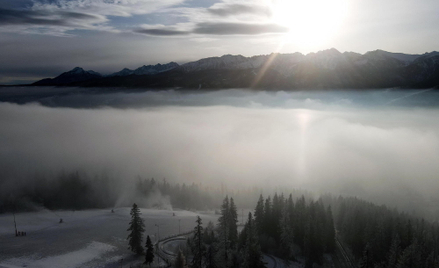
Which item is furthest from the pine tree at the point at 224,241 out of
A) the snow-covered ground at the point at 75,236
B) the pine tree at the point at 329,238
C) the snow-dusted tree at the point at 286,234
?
the pine tree at the point at 329,238

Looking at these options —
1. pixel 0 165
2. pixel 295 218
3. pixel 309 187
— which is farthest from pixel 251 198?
pixel 0 165

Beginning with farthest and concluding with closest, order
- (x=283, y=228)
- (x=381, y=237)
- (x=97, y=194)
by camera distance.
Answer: (x=97, y=194)
(x=381, y=237)
(x=283, y=228)

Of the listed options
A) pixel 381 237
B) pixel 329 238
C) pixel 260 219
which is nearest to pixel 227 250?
pixel 260 219

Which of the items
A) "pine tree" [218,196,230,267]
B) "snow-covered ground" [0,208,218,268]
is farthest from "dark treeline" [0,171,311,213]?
"pine tree" [218,196,230,267]

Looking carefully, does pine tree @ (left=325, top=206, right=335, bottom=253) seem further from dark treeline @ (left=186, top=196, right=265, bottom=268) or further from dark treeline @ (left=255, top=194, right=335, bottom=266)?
dark treeline @ (left=186, top=196, right=265, bottom=268)

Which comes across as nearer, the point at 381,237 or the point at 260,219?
the point at 381,237

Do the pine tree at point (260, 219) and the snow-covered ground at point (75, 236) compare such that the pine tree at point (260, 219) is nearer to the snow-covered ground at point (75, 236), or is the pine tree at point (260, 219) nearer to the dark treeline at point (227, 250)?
the dark treeline at point (227, 250)

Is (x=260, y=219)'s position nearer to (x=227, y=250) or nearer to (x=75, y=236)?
(x=227, y=250)

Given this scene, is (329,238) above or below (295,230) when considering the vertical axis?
below

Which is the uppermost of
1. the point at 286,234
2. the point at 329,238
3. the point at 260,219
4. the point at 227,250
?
the point at 227,250
